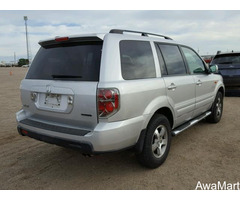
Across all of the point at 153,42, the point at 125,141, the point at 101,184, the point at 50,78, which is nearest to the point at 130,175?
the point at 101,184

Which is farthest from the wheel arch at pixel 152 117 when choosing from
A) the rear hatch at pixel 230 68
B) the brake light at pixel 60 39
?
the rear hatch at pixel 230 68

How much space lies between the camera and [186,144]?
4012mm

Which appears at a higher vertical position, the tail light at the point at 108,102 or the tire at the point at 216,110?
the tail light at the point at 108,102

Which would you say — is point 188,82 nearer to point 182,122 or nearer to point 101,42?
point 182,122

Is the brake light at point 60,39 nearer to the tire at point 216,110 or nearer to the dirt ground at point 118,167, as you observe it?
the dirt ground at point 118,167

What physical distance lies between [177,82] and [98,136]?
1.71m

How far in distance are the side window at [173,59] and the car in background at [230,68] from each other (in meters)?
5.02

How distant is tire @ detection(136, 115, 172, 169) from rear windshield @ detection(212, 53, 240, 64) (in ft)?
20.2

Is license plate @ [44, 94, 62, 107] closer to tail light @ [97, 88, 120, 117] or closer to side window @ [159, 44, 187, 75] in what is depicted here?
tail light @ [97, 88, 120, 117]

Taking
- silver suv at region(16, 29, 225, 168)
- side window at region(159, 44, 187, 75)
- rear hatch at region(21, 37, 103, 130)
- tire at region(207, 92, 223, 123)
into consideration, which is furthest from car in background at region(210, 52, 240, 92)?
rear hatch at region(21, 37, 103, 130)

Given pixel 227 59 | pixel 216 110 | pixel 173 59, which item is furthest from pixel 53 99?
pixel 227 59

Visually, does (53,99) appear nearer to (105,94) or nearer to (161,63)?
(105,94)

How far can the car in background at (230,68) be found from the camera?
7.89m

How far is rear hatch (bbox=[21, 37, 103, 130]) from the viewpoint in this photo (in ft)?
8.13
